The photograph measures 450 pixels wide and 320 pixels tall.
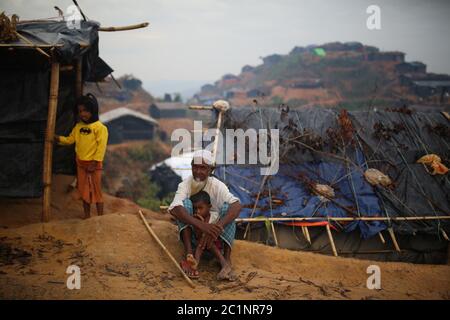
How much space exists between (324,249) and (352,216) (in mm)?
648

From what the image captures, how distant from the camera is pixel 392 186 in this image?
5.68 metres

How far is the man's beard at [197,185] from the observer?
390 centimetres

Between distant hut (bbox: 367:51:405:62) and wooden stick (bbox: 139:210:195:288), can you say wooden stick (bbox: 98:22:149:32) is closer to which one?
wooden stick (bbox: 139:210:195:288)

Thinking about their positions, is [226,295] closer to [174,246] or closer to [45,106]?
[174,246]

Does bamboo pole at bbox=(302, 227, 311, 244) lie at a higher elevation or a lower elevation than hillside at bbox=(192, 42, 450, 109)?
lower

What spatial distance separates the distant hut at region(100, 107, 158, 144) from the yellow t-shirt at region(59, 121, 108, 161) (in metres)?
16.6

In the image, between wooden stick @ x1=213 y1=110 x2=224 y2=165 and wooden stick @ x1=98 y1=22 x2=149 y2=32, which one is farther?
wooden stick @ x1=213 y1=110 x2=224 y2=165

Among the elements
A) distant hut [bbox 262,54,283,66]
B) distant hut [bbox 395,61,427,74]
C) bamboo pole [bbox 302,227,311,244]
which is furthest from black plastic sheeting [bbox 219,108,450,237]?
distant hut [bbox 262,54,283,66]

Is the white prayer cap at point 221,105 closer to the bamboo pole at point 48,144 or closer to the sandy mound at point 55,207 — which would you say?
the sandy mound at point 55,207

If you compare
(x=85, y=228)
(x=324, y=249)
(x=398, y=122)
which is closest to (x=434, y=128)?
(x=398, y=122)

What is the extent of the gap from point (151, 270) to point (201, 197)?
911mm

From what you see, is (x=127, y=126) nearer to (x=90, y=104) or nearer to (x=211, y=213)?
(x=90, y=104)

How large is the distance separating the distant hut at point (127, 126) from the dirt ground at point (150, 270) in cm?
1661

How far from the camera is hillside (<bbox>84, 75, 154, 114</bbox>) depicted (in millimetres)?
29094
